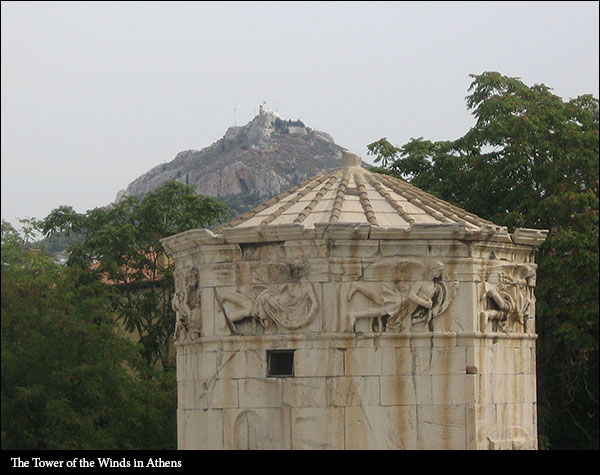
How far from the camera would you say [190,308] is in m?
17.7

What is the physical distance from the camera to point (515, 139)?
2683 centimetres

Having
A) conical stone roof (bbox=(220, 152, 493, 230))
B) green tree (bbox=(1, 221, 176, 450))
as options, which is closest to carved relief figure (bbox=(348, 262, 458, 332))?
conical stone roof (bbox=(220, 152, 493, 230))

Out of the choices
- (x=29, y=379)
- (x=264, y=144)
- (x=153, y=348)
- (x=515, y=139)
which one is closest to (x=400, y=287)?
(x=29, y=379)

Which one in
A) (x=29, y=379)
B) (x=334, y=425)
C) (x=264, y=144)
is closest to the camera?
(x=334, y=425)

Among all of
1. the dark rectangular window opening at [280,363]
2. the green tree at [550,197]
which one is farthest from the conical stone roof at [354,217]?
the green tree at [550,197]

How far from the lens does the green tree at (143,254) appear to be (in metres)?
31.2

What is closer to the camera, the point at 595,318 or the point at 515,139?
the point at 595,318

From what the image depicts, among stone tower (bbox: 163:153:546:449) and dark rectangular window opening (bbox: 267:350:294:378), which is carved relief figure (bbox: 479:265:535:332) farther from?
dark rectangular window opening (bbox: 267:350:294:378)

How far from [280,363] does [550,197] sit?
10.7m

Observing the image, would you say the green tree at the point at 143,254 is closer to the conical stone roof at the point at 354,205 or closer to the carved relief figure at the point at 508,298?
the conical stone roof at the point at 354,205
